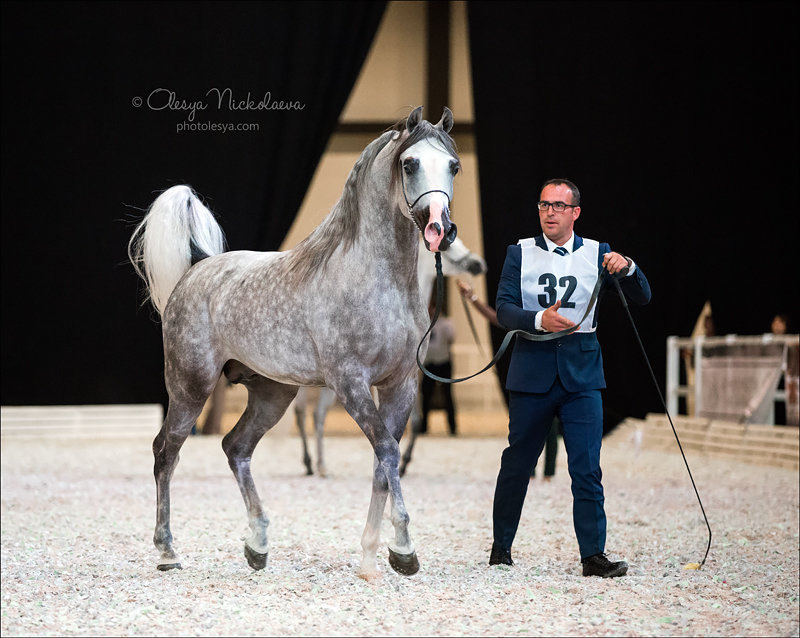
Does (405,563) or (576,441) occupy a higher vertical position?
(576,441)

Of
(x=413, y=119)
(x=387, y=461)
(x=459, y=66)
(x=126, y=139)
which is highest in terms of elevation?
(x=459, y=66)

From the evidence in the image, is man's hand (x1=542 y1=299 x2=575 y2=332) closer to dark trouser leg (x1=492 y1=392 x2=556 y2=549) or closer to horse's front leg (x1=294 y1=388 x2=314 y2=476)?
dark trouser leg (x1=492 y1=392 x2=556 y2=549)

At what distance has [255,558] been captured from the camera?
3.46 meters

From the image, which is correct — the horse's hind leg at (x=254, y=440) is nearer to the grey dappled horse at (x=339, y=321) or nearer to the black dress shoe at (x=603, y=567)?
the grey dappled horse at (x=339, y=321)

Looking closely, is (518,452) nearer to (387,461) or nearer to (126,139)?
(387,461)

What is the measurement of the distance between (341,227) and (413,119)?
427 millimetres

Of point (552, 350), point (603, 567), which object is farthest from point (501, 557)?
point (552, 350)

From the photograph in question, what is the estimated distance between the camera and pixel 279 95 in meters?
8.65

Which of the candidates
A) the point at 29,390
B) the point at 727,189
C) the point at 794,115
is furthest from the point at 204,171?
the point at 794,115

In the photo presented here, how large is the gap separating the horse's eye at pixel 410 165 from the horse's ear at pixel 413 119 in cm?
12

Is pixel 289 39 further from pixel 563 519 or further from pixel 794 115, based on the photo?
pixel 563 519

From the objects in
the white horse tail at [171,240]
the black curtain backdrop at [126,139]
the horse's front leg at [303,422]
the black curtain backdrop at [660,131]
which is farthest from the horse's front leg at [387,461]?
the black curtain backdrop at [660,131]

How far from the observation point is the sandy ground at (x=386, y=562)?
2.71m

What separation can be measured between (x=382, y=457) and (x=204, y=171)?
5.94 meters
